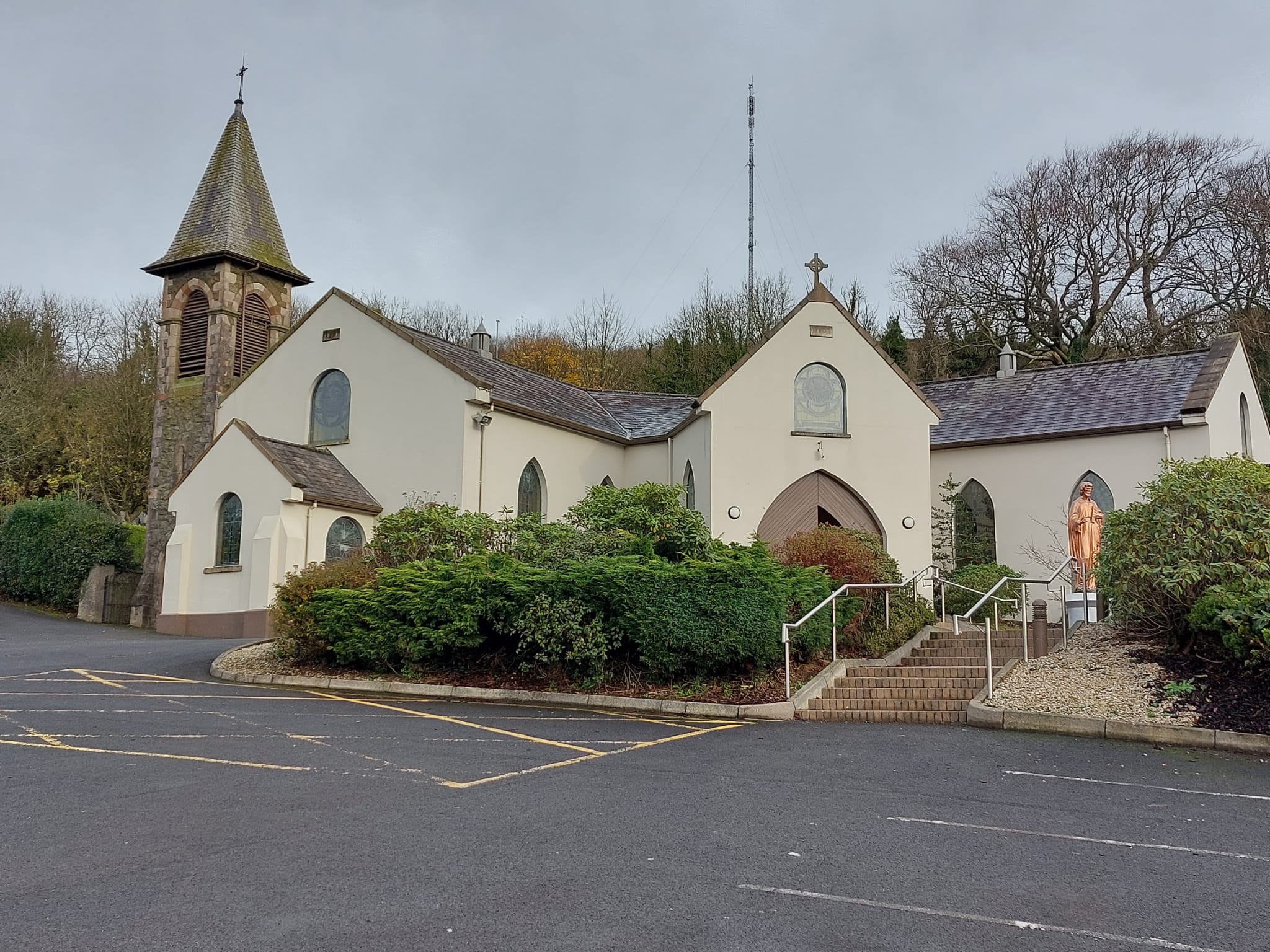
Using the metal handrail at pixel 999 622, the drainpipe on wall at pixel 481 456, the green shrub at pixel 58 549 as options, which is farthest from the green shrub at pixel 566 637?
the green shrub at pixel 58 549

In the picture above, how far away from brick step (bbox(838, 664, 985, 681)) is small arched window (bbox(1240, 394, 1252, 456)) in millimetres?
13984

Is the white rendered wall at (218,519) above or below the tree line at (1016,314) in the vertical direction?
below

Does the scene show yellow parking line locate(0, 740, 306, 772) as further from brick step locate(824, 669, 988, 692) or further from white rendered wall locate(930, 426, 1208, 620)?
white rendered wall locate(930, 426, 1208, 620)

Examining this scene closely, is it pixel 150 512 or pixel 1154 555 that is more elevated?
pixel 150 512

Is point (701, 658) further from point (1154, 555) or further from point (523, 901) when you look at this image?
point (523, 901)

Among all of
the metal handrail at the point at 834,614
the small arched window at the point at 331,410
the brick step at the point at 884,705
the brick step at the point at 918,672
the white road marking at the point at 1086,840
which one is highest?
the small arched window at the point at 331,410

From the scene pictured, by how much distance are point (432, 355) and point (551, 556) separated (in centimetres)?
872

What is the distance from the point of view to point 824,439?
2192 cm

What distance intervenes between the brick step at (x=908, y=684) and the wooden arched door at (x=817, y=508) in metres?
8.27

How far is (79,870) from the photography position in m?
5.62

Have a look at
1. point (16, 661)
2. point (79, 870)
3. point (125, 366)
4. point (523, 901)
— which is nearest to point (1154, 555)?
point (523, 901)

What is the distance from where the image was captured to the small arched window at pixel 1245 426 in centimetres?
2389

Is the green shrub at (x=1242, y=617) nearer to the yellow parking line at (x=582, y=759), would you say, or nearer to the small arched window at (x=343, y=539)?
the yellow parking line at (x=582, y=759)

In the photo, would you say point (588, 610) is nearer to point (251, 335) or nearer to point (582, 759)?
point (582, 759)
